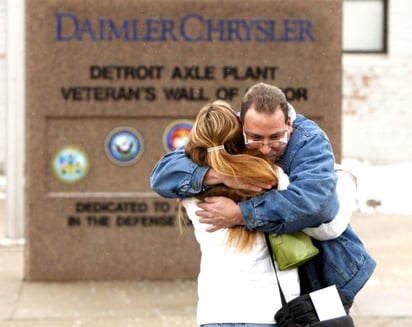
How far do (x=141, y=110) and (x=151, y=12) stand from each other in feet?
2.40

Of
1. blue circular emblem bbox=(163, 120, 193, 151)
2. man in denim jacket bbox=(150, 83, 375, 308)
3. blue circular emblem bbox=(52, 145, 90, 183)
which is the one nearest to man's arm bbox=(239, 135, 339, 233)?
man in denim jacket bbox=(150, 83, 375, 308)

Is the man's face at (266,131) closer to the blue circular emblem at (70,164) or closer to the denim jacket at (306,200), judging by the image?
the denim jacket at (306,200)

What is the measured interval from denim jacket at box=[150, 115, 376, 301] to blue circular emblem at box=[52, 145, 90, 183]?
379 cm

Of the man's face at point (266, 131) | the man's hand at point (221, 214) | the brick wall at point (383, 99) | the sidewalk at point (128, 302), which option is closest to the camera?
the man's face at point (266, 131)

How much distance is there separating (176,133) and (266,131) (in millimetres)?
4073

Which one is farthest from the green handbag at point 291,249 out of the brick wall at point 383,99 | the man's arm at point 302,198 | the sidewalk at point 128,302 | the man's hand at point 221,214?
the brick wall at point 383,99

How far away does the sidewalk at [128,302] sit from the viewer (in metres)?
6.28

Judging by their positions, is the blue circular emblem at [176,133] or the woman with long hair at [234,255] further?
the blue circular emblem at [176,133]

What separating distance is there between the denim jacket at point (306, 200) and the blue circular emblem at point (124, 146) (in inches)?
148

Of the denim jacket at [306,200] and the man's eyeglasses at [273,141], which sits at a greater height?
the man's eyeglasses at [273,141]

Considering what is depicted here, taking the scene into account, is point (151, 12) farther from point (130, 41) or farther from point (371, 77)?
point (371, 77)

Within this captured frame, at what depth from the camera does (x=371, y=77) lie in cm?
1370

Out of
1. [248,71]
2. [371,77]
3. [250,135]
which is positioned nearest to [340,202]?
[250,135]

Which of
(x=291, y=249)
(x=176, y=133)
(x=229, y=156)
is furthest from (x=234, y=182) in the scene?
(x=176, y=133)
